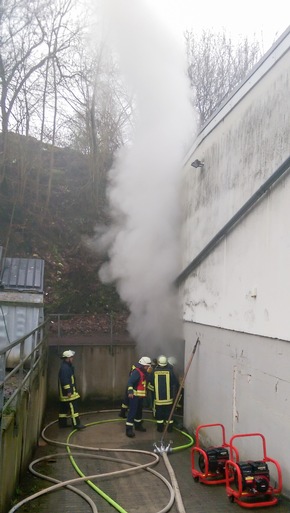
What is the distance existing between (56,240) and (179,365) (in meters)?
6.73

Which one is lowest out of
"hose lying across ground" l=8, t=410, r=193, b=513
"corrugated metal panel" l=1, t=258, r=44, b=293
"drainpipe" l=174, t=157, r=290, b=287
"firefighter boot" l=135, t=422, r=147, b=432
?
"firefighter boot" l=135, t=422, r=147, b=432

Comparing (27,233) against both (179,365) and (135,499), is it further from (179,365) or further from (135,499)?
(135,499)

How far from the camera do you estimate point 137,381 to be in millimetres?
9211

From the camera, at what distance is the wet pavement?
549 centimetres

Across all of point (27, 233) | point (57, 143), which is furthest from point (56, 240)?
point (57, 143)

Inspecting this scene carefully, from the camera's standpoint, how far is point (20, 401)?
542 cm

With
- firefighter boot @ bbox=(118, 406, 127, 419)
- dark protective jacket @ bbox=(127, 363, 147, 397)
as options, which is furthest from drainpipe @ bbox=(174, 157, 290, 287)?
firefighter boot @ bbox=(118, 406, 127, 419)

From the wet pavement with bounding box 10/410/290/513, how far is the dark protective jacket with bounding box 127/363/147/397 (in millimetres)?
818

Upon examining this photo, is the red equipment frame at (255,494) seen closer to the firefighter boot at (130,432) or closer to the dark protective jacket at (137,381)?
the firefighter boot at (130,432)

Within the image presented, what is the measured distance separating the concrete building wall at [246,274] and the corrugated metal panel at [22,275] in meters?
3.59

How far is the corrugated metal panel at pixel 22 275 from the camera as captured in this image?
33.1ft

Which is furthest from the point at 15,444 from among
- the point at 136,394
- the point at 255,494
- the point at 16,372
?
the point at 136,394

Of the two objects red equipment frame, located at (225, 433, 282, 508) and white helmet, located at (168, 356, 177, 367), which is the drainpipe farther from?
red equipment frame, located at (225, 433, 282, 508)

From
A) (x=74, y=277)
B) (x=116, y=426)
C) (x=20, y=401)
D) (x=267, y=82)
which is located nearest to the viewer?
(x=20, y=401)
